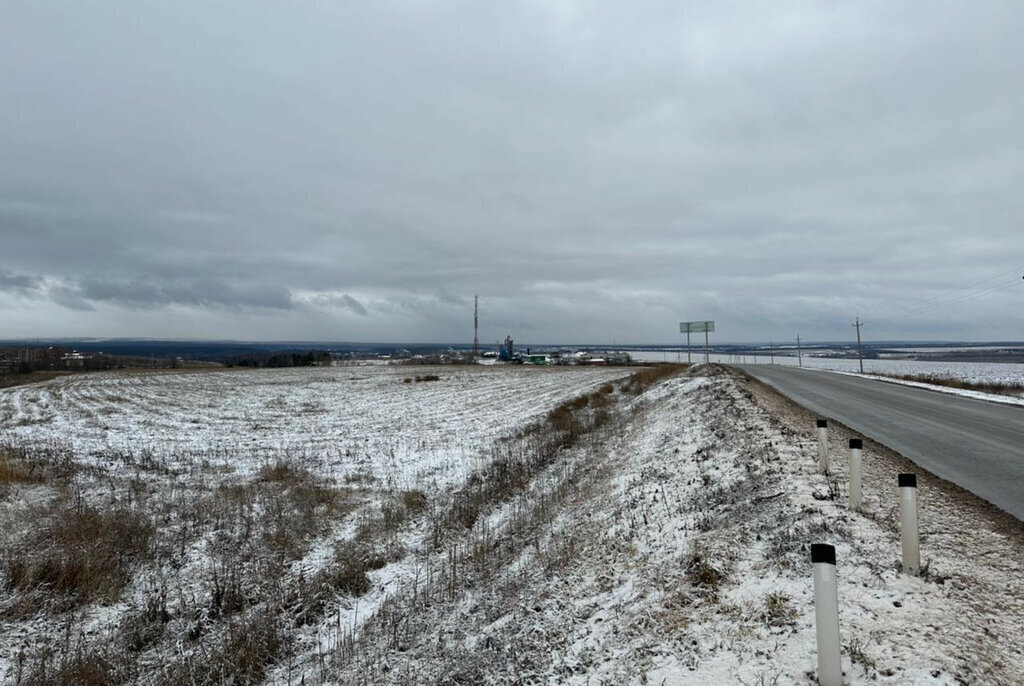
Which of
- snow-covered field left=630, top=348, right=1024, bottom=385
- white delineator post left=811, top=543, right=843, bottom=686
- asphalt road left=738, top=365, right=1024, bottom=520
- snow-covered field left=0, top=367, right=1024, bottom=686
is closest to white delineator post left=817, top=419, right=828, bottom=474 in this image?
snow-covered field left=0, top=367, right=1024, bottom=686

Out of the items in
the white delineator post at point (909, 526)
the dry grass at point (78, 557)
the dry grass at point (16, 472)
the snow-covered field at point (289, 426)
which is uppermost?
the white delineator post at point (909, 526)

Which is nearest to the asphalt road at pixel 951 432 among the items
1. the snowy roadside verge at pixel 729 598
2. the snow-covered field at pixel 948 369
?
the snowy roadside verge at pixel 729 598

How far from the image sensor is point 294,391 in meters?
46.5

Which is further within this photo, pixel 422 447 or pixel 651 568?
pixel 422 447

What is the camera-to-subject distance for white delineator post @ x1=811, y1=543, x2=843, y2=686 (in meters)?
3.80

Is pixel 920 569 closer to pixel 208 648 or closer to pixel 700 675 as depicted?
pixel 700 675

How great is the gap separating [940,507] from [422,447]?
48.4 ft

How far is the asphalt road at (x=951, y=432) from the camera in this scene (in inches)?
354

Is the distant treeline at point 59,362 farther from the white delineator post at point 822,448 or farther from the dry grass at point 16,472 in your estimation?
the white delineator post at point 822,448

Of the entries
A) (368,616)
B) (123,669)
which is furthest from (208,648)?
(368,616)

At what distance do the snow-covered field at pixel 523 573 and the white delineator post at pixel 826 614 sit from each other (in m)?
0.31

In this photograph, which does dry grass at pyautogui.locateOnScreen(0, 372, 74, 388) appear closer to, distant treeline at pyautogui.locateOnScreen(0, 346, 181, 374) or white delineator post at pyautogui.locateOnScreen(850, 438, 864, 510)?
distant treeline at pyautogui.locateOnScreen(0, 346, 181, 374)

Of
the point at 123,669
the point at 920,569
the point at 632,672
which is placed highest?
the point at 920,569

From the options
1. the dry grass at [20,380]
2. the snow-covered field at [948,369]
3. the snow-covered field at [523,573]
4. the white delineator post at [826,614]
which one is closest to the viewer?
the white delineator post at [826,614]
